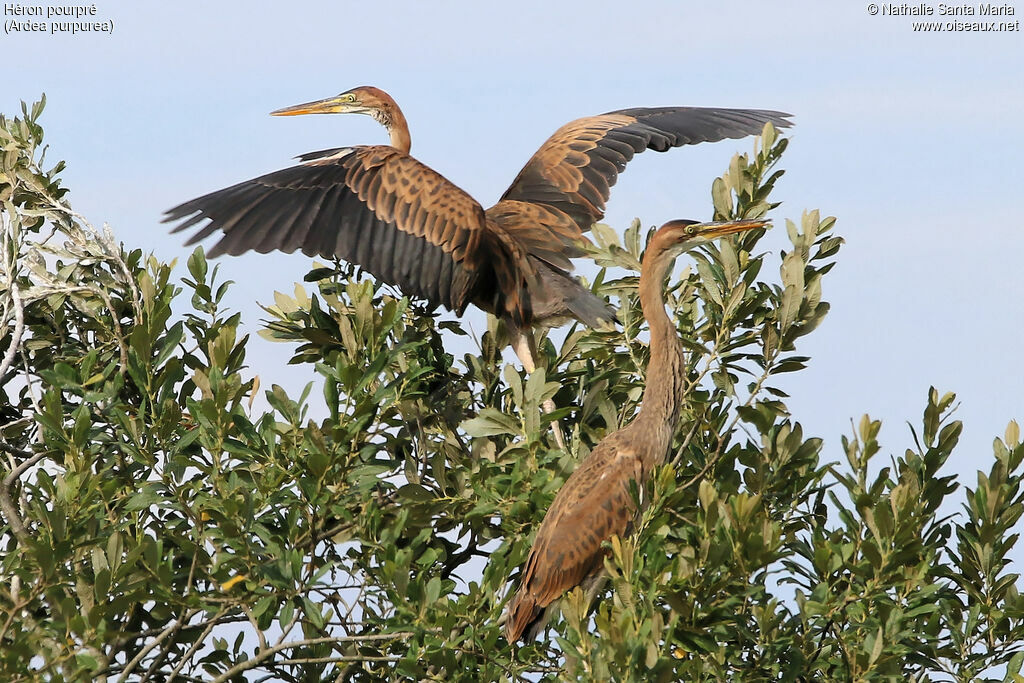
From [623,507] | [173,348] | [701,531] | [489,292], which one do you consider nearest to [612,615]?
[701,531]

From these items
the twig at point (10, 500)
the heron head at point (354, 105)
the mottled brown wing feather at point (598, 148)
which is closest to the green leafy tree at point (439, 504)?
the twig at point (10, 500)

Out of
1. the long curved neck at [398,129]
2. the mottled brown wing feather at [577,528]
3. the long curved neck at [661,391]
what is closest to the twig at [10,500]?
the mottled brown wing feather at [577,528]

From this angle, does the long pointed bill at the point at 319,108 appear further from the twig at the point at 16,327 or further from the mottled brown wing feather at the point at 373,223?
the twig at the point at 16,327

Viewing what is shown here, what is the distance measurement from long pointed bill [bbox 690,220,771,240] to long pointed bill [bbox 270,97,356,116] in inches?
183

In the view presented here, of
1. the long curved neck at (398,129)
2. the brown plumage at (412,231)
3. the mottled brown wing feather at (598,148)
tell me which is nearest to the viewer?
the brown plumage at (412,231)

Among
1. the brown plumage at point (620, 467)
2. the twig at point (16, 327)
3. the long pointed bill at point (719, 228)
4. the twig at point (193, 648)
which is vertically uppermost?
the long pointed bill at point (719, 228)

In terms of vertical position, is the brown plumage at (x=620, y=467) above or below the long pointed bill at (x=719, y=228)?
below

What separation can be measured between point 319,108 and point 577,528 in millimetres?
5065

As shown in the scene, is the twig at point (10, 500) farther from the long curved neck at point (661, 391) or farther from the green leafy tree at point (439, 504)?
the long curved neck at point (661, 391)

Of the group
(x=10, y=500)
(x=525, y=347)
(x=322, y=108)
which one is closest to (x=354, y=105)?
(x=322, y=108)

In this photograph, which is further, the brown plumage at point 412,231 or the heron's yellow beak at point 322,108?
the heron's yellow beak at point 322,108

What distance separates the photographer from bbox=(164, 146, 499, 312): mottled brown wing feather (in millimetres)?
6352

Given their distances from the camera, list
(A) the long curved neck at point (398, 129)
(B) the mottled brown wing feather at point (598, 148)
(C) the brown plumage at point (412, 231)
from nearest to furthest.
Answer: (C) the brown plumage at point (412, 231) < (B) the mottled brown wing feather at point (598, 148) < (A) the long curved neck at point (398, 129)

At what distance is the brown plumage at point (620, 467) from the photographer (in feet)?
16.3
